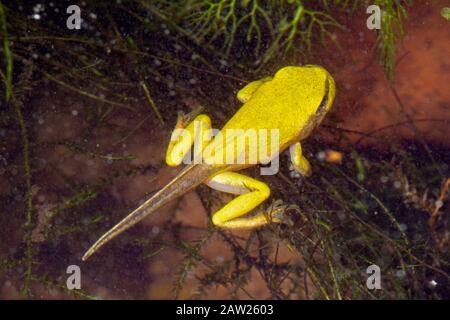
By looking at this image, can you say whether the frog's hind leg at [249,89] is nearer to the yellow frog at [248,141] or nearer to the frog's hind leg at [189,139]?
the yellow frog at [248,141]

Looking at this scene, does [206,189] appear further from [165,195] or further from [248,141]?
[248,141]

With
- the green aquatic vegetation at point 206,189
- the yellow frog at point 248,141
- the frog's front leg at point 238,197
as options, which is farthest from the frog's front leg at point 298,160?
the frog's front leg at point 238,197

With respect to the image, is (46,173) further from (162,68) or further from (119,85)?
(162,68)

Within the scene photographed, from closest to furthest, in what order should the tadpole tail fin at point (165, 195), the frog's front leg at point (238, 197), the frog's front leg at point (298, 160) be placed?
the tadpole tail fin at point (165, 195), the frog's front leg at point (238, 197), the frog's front leg at point (298, 160)

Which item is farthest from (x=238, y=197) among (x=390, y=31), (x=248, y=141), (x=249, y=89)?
(x=390, y=31)

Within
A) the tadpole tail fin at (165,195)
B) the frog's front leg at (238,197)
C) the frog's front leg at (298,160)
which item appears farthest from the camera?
the frog's front leg at (298,160)

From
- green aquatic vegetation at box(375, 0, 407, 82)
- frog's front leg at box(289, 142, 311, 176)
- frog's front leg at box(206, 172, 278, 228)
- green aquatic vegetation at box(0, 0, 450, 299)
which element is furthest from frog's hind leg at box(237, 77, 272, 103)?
green aquatic vegetation at box(375, 0, 407, 82)

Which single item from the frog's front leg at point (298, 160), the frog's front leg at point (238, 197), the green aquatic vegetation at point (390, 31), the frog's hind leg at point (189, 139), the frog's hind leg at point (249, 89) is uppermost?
the green aquatic vegetation at point (390, 31)

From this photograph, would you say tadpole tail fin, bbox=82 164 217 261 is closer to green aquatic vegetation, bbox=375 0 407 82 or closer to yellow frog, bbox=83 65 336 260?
yellow frog, bbox=83 65 336 260
